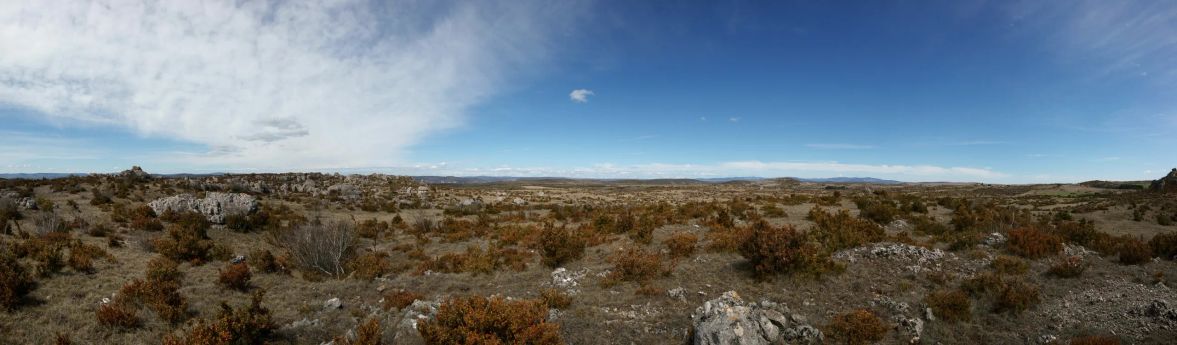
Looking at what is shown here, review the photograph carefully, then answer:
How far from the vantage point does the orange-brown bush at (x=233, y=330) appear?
27.4ft

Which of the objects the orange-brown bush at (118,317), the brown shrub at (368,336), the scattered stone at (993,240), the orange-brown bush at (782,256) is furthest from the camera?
the scattered stone at (993,240)

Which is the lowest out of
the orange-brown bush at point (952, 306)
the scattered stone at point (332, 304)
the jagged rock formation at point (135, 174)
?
the scattered stone at point (332, 304)

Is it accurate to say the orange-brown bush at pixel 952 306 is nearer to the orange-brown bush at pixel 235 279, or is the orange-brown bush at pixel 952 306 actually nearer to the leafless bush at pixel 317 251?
the leafless bush at pixel 317 251

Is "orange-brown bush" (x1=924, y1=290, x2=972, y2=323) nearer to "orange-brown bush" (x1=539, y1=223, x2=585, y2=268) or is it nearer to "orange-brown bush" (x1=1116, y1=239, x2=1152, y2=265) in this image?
"orange-brown bush" (x1=1116, y1=239, x2=1152, y2=265)

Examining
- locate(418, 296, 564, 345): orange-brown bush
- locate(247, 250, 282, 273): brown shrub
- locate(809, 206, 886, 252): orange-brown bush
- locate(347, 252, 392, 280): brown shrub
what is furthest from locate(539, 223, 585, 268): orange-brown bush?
locate(247, 250, 282, 273): brown shrub

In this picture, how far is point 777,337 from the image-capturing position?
8742 mm

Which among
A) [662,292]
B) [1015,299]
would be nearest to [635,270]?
[662,292]

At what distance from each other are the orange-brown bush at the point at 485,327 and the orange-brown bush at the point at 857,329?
5.94 m

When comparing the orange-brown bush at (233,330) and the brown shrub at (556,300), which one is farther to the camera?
the brown shrub at (556,300)

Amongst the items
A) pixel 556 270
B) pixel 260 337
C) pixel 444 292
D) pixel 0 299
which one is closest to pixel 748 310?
pixel 556 270

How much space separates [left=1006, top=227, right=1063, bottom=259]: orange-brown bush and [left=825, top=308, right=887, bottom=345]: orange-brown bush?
363 inches

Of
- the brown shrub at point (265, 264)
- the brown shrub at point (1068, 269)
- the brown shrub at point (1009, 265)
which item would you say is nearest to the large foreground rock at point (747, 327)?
the brown shrub at point (1009, 265)

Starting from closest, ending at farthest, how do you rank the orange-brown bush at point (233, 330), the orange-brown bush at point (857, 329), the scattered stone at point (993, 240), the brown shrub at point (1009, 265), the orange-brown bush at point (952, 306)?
the orange-brown bush at point (233, 330) → the orange-brown bush at point (857, 329) → the orange-brown bush at point (952, 306) → the brown shrub at point (1009, 265) → the scattered stone at point (993, 240)

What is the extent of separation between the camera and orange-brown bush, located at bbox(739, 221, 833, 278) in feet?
42.4
